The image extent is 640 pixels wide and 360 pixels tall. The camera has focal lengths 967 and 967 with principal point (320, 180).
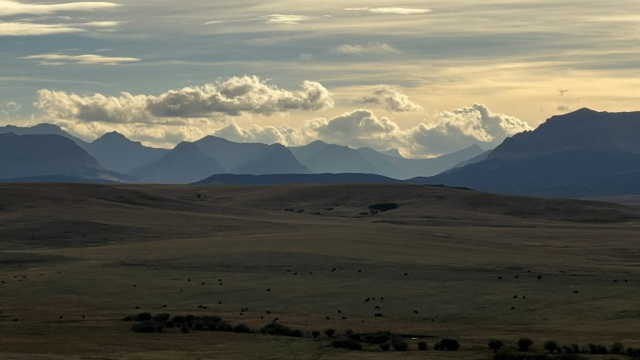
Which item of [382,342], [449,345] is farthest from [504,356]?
[382,342]

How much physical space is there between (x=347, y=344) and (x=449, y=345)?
6.44m

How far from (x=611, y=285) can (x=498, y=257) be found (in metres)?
28.0

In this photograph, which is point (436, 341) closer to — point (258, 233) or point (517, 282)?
point (517, 282)

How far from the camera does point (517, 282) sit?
302 ft

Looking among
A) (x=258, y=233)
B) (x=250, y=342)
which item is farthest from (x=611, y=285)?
(x=258, y=233)

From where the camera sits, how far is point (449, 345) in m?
59.5

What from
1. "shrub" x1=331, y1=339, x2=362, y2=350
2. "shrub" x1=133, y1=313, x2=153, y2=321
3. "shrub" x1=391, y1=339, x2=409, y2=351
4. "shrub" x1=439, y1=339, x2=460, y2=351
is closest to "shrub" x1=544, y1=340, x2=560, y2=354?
"shrub" x1=439, y1=339, x2=460, y2=351

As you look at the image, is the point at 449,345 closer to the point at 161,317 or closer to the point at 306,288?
the point at 161,317

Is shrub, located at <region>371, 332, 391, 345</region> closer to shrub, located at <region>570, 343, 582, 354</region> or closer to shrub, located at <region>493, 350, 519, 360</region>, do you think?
shrub, located at <region>493, 350, 519, 360</region>

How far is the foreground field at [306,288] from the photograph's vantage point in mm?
63219

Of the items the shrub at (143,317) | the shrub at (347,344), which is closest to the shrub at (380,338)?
the shrub at (347,344)

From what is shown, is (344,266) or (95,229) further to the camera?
(95,229)

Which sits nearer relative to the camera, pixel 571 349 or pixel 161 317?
pixel 571 349

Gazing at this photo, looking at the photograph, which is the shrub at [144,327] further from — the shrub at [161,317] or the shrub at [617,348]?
the shrub at [617,348]
